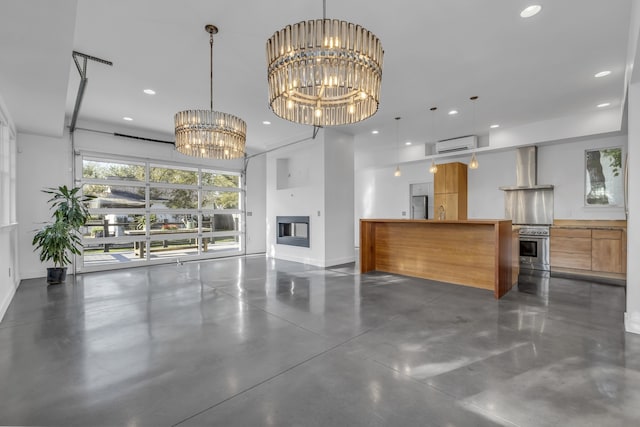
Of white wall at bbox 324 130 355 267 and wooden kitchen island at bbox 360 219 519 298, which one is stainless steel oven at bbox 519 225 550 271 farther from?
white wall at bbox 324 130 355 267

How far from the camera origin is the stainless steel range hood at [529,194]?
6387mm

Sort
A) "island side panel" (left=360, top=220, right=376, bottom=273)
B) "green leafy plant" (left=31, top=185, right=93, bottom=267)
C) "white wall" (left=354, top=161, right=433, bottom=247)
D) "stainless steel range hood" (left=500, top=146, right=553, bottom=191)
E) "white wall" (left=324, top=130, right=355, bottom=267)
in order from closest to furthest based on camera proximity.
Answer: "green leafy plant" (left=31, top=185, right=93, bottom=267) → "island side panel" (left=360, top=220, right=376, bottom=273) → "stainless steel range hood" (left=500, top=146, right=553, bottom=191) → "white wall" (left=324, top=130, right=355, bottom=267) → "white wall" (left=354, top=161, right=433, bottom=247)

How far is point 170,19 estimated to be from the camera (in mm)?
2881

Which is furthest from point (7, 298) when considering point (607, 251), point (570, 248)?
point (607, 251)

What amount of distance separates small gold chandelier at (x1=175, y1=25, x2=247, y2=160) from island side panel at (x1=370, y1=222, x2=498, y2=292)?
3524 mm

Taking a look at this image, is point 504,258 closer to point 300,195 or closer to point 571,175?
point 571,175

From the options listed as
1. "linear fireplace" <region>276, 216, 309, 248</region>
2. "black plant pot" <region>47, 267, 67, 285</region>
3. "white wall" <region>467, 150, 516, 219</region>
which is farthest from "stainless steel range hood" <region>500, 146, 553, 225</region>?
"black plant pot" <region>47, 267, 67, 285</region>

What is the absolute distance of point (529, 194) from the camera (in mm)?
6605

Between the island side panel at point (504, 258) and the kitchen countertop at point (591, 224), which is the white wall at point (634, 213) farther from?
the kitchen countertop at point (591, 224)

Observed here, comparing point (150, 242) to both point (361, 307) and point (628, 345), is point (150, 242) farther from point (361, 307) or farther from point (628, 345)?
point (628, 345)

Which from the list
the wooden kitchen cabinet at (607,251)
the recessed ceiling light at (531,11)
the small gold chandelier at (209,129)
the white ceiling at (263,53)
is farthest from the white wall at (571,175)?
the small gold chandelier at (209,129)

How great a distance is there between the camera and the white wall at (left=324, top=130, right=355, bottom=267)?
6.59m

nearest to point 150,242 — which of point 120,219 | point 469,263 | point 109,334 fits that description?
point 120,219

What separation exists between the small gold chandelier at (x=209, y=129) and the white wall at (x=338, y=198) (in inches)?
133
